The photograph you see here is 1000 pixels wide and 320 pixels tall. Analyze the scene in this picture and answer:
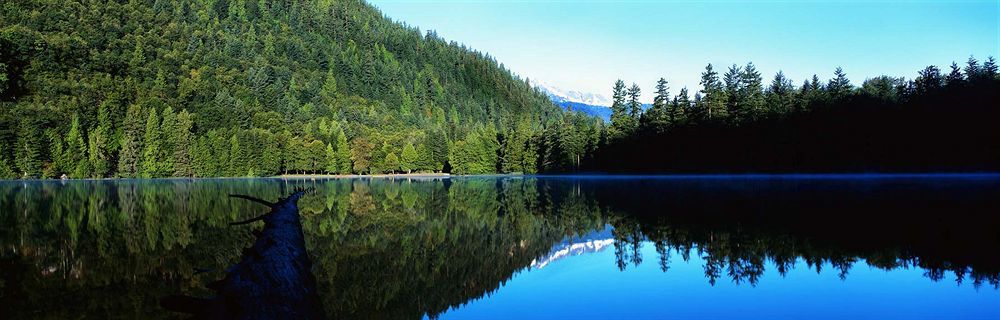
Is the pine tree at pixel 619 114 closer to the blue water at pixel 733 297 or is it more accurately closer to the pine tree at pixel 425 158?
the pine tree at pixel 425 158

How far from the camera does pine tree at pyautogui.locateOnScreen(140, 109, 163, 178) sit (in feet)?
324

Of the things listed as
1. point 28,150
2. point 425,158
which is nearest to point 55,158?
point 28,150

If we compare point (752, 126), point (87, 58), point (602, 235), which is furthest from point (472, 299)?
point (87, 58)

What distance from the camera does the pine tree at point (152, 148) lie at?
9869 cm

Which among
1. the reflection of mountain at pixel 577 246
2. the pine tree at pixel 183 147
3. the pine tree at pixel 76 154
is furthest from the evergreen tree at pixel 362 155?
the reflection of mountain at pixel 577 246

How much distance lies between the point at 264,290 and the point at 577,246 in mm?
9905

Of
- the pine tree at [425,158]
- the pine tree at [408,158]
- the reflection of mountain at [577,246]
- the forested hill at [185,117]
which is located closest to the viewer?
the reflection of mountain at [577,246]

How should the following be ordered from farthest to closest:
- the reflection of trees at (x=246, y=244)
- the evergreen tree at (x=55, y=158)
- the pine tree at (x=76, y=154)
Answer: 1. the pine tree at (x=76, y=154)
2. the evergreen tree at (x=55, y=158)
3. the reflection of trees at (x=246, y=244)

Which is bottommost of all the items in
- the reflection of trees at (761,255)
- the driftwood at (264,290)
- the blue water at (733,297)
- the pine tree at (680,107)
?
the blue water at (733,297)

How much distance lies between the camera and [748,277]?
1180 centimetres

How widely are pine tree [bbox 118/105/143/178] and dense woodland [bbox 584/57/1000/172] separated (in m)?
74.2

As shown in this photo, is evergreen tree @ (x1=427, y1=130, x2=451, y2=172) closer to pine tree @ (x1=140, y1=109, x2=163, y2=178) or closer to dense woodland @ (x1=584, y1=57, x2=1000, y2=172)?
dense woodland @ (x1=584, y1=57, x2=1000, y2=172)

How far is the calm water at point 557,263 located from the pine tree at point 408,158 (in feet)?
285

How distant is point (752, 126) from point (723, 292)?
73.3 metres
